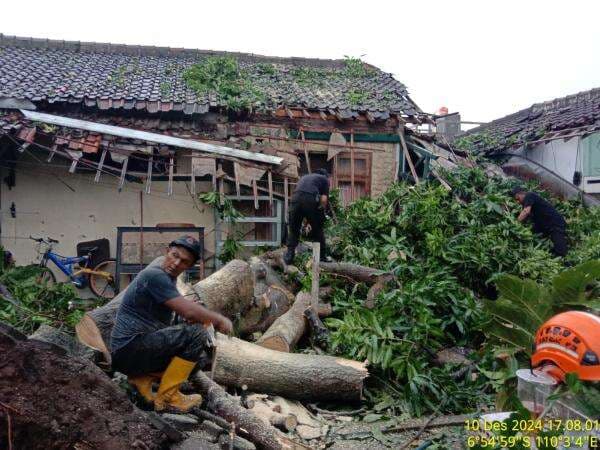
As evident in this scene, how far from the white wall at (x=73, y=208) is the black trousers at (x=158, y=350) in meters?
5.47

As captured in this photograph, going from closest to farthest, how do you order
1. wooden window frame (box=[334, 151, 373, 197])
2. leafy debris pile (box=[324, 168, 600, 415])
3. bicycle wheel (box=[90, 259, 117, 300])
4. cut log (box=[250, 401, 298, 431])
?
cut log (box=[250, 401, 298, 431]), leafy debris pile (box=[324, 168, 600, 415]), bicycle wheel (box=[90, 259, 117, 300]), wooden window frame (box=[334, 151, 373, 197])

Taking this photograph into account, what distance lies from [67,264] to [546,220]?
27.5ft

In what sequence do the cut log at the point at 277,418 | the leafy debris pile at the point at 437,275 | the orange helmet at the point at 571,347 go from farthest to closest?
the leafy debris pile at the point at 437,275
the cut log at the point at 277,418
the orange helmet at the point at 571,347

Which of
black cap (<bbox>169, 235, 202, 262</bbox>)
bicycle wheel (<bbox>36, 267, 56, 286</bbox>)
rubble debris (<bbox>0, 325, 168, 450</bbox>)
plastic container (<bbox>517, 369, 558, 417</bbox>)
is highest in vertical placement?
black cap (<bbox>169, 235, 202, 262</bbox>)

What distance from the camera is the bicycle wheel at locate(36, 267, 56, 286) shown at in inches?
325

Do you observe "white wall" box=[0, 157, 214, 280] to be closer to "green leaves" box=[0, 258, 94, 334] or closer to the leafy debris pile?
"green leaves" box=[0, 258, 94, 334]

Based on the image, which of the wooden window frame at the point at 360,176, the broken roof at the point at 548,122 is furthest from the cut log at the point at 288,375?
the broken roof at the point at 548,122

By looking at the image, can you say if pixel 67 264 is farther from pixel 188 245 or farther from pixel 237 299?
pixel 188 245

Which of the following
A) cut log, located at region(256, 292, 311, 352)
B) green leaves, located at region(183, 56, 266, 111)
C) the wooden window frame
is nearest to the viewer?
cut log, located at region(256, 292, 311, 352)

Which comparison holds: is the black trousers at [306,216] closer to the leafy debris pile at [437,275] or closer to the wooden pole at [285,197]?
the leafy debris pile at [437,275]

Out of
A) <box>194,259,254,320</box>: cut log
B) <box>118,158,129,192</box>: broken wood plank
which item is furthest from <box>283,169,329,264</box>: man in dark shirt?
<box>118,158,129,192</box>: broken wood plank

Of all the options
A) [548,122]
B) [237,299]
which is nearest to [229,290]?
[237,299]

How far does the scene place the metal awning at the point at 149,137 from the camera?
8695 millimetres

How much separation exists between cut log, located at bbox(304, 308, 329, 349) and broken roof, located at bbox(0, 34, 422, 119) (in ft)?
17.8
